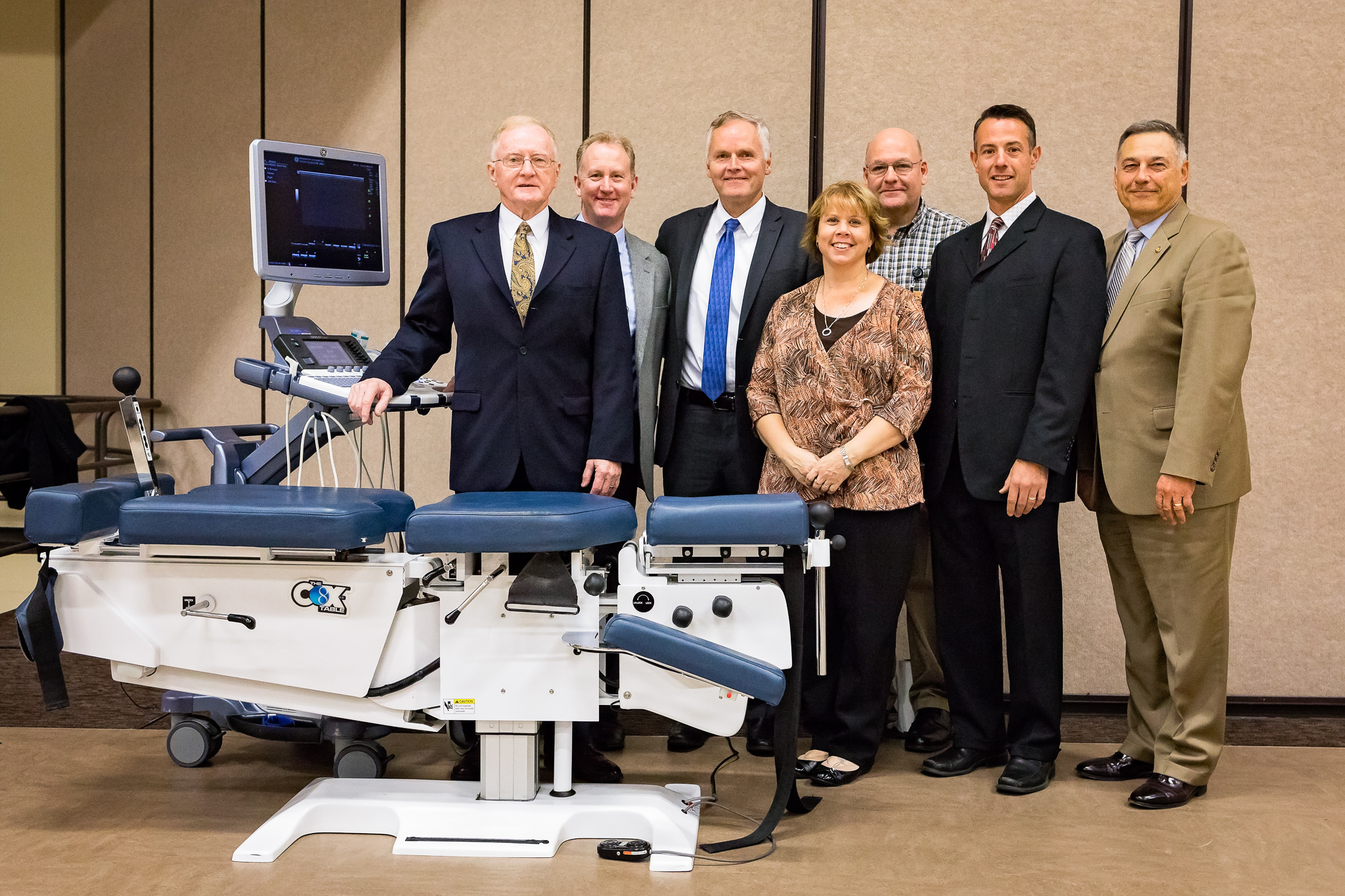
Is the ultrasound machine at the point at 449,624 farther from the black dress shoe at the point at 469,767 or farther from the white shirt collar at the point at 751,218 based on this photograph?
the white shirt collar at the point at 751,218

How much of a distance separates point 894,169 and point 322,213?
178cm

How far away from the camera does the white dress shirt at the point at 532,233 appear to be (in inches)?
114

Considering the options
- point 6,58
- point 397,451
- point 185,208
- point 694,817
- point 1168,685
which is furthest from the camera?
point 6,58

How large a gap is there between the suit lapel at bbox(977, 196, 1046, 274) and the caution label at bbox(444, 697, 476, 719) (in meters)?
1.80

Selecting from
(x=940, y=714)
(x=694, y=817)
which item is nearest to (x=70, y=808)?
(x=694, y=817)

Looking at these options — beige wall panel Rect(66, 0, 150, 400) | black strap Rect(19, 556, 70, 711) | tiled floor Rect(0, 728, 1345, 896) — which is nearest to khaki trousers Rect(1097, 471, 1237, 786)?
tiled floor Rect(0, 728, 1345, 896)

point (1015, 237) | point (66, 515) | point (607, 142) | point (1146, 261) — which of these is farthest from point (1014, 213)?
point (66, 515)

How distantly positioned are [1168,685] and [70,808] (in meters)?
2.94

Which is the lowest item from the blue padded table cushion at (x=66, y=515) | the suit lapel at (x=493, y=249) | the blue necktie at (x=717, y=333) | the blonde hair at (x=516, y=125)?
the blue padded table cushion at (x=66, y=515)

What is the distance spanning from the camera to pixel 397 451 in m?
4.29

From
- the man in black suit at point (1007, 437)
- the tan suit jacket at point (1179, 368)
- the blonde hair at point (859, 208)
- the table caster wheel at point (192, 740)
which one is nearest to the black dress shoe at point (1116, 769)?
the man in black suit at point (1007, 437)

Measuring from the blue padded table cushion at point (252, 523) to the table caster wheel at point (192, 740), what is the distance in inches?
29.6

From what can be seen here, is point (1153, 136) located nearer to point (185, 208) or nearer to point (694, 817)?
point (694, 817)

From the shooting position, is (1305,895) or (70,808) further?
(70,808)
